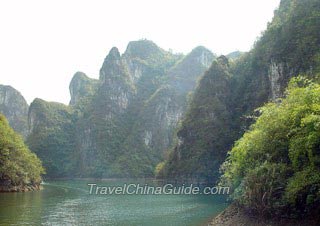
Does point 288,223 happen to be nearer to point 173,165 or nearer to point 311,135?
point 311,135

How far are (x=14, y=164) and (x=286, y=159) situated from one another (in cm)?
4963

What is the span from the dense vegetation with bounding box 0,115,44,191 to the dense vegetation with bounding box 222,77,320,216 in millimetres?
44333

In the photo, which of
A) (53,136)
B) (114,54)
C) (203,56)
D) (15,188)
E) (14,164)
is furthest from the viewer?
(203,56)

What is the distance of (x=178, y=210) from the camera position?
37.9 m

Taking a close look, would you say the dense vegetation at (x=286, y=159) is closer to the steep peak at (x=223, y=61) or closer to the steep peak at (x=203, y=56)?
the steep peak at (x=223, y=61)

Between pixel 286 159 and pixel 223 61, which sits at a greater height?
pixel 223 61

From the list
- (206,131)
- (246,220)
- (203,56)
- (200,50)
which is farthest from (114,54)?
(246,220)

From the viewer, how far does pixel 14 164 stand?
60625 mm

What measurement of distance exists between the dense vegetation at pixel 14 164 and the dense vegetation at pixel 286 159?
4433 centimetres

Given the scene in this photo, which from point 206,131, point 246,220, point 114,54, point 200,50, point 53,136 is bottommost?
point 246,220

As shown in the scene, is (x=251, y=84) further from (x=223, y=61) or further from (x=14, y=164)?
(x=14, y=164)

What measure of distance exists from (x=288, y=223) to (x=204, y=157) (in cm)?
7190

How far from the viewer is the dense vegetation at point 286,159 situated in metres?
18.4

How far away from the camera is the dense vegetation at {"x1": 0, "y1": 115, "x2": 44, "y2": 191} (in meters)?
58.8
